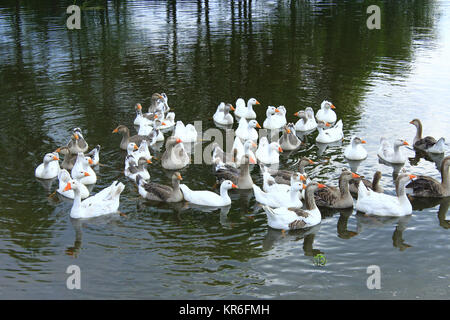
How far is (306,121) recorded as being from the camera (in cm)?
1922

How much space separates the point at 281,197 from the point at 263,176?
1163 millimetres

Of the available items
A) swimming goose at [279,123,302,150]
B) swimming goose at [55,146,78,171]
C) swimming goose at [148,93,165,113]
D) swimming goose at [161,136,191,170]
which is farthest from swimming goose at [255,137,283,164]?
swimming goose at [55,146,78,171]

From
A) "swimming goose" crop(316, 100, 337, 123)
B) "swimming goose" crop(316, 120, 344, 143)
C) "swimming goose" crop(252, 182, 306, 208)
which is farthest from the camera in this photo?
"swimming goose" crop(316, 100, 337, 123)

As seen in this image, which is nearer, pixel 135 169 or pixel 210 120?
pixel 135 169

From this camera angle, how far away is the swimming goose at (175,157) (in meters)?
16.0

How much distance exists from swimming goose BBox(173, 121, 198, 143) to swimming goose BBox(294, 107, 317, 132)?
12.3 feet

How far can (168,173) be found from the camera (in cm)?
1586

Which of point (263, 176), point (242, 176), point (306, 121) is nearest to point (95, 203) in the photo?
→ point (242, 176)

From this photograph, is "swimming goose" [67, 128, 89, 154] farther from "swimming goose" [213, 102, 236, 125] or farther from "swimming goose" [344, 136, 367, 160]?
"swimming goose" [344, 136, 367, 160]

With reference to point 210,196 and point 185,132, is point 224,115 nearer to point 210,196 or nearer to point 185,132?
point 185,132

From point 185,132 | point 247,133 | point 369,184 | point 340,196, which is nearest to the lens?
point 340,196

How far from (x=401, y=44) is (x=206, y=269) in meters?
23.9

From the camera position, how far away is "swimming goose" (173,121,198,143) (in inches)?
709

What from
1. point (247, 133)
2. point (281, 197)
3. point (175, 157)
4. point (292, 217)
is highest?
point (247, 133)
